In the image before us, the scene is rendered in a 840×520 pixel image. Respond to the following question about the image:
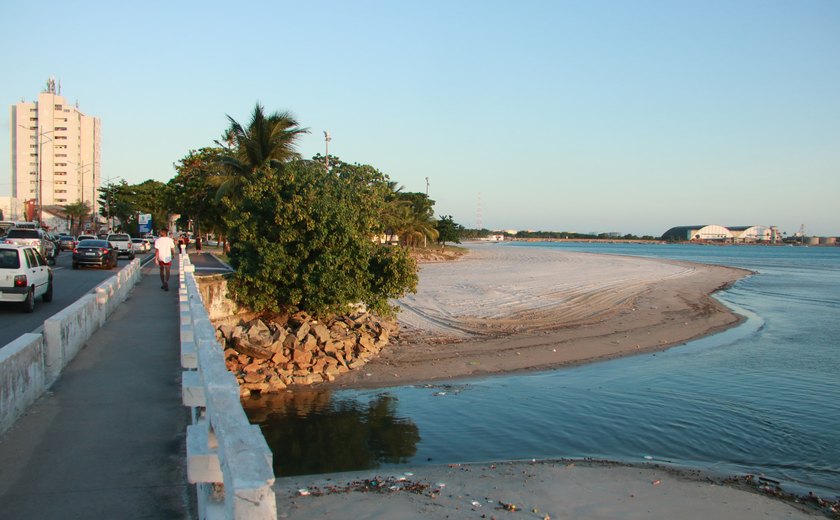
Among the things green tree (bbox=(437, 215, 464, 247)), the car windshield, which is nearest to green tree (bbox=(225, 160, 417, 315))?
the car windshield

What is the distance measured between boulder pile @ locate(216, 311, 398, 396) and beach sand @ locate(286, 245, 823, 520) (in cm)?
63

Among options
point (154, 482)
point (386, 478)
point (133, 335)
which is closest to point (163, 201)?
point (133, 335)

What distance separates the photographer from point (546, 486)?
9758 millimetres

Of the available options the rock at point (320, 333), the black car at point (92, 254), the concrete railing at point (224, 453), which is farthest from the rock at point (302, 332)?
the black car at point (92, 254)

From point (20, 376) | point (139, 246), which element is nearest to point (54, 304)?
point (20, 376)

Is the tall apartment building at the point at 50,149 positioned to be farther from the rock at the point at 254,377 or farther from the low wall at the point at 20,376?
the low wall at the point at 20,376

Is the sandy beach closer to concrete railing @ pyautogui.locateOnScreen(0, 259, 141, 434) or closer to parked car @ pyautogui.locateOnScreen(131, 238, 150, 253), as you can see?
concrete railing @ pyautogui.locateOnScreen(0, 259, 141, 434)

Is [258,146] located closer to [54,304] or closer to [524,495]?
[54,304]

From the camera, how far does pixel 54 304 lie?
1802cm

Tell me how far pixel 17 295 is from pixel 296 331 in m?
6.94

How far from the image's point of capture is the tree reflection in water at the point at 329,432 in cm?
1137

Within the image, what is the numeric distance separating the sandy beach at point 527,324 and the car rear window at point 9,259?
831 cm

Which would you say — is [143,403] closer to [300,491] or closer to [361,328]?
[300,491]

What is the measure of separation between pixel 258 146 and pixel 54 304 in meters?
15.1
